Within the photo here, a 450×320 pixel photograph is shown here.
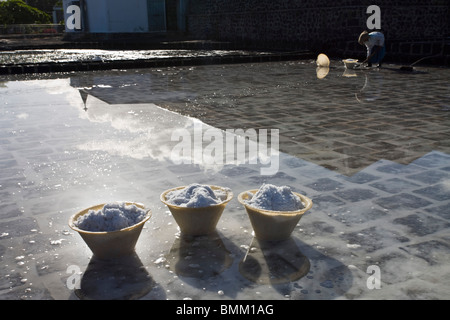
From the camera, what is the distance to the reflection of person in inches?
464

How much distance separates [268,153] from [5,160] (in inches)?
119

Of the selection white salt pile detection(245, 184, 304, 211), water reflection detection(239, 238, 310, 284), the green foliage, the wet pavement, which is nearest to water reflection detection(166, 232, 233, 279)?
the wet pavement

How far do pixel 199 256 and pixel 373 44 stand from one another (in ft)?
35.6

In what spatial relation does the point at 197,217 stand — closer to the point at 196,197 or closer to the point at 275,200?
the point at 196,197

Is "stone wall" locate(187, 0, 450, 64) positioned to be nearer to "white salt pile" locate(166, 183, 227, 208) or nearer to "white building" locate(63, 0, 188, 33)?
"white building" locate(63, 0, 188, 33)

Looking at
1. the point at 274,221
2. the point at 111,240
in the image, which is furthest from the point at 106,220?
the point at 274,221

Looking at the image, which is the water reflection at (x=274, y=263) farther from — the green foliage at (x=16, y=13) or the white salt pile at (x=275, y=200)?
the green foliage at (x=16, y=13)

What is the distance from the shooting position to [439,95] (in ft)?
27.9

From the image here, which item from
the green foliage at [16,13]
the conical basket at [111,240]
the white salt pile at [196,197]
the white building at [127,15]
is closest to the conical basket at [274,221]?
the white salt pile at [196,197]

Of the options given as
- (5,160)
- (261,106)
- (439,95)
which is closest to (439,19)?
(439,95)

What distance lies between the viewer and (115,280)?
101 inches

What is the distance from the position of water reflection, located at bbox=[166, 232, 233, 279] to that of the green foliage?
50374 millimetres

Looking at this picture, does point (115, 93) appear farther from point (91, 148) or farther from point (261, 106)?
point (91, 148)

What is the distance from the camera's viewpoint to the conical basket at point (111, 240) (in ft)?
8.73
